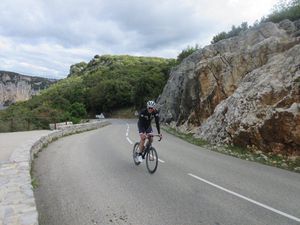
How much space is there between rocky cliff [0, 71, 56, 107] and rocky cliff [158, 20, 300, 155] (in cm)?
11583

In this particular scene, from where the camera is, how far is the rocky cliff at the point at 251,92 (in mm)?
12617

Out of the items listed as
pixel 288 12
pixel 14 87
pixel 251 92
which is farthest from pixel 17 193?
pixel 14 87

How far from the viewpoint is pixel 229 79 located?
21922 millimetres

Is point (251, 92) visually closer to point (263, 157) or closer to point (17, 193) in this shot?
point (263, 157)

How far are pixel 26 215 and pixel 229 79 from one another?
63.1ft

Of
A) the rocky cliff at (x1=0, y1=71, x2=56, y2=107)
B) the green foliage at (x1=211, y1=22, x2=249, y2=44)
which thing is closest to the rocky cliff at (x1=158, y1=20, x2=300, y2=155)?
the green foliage at (x1=211, y1=22, x2=249, y2=44)

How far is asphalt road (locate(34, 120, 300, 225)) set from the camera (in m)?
5.34

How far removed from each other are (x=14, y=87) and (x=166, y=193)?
464 ft

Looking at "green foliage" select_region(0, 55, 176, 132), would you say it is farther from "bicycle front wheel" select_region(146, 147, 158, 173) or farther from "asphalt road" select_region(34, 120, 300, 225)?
"bicycle front wheel" select_region(146, 147, 158, 173)

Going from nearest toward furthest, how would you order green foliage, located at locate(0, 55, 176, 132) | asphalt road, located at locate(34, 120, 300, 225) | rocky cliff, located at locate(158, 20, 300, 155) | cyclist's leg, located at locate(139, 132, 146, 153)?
asphalt road, located at locate(34, 120, 300, 225) < cyclist's leg, located at locate(139, 132, 146, 153) < rocky cliff, located at locate(158, 20, 300, 155) < green foliage, located at locate(0, 55, 176, 132)

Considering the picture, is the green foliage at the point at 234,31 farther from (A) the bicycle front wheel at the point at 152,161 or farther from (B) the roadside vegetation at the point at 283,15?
(A) the bicycle front wheel at the point at 152,161

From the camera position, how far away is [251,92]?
1543cm

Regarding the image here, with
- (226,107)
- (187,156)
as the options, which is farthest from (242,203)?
(226,107)

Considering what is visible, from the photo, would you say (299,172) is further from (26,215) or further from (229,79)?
(229,79)
